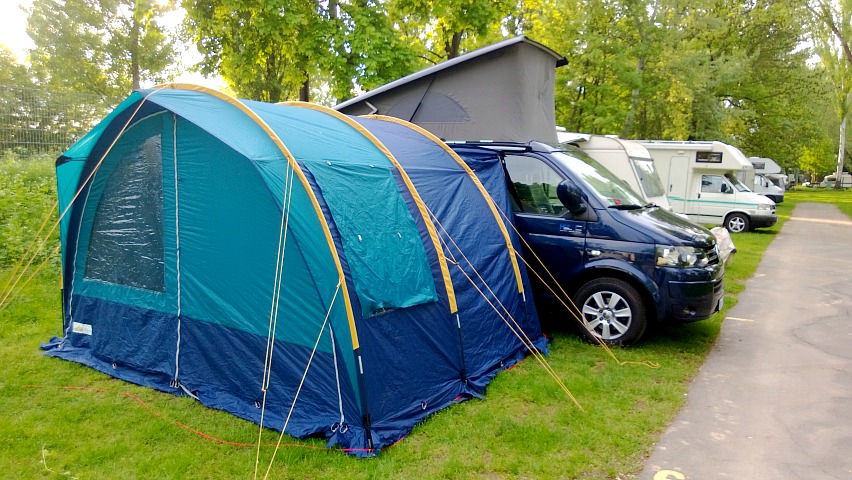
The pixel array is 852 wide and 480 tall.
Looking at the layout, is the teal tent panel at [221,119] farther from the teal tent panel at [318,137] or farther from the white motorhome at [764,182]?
the white motorhome at [764,182]

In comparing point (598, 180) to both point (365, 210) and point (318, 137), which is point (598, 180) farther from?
point (318, 137)

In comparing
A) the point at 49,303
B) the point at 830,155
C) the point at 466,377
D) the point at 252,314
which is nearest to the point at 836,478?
the point at 466,377

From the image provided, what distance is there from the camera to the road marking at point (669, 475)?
3837mm

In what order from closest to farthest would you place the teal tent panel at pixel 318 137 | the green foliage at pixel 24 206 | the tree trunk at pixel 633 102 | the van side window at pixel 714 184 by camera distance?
1. the teal tent panel at pixel 318 137
2. the green foliage at pixel 24 206
3. the van side window at pixel 714 184
4. the tree trunk at pixel 633 102

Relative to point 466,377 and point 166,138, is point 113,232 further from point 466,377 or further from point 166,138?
point 466,377

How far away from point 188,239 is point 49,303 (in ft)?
12.5

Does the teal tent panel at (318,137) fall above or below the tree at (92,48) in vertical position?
below

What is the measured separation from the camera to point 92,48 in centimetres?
2469

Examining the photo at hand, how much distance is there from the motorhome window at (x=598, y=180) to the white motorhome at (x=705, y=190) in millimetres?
10815

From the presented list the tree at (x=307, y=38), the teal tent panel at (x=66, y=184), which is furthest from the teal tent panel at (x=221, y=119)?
the tree at (x=307, y=38)

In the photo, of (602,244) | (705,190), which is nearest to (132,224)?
(602,244)

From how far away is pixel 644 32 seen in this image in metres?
21.5

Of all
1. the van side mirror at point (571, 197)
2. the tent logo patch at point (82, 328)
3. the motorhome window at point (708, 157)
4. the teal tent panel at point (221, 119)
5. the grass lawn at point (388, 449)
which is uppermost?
the teal tent panel at point (221, 119)

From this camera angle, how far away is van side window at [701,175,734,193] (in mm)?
17328
